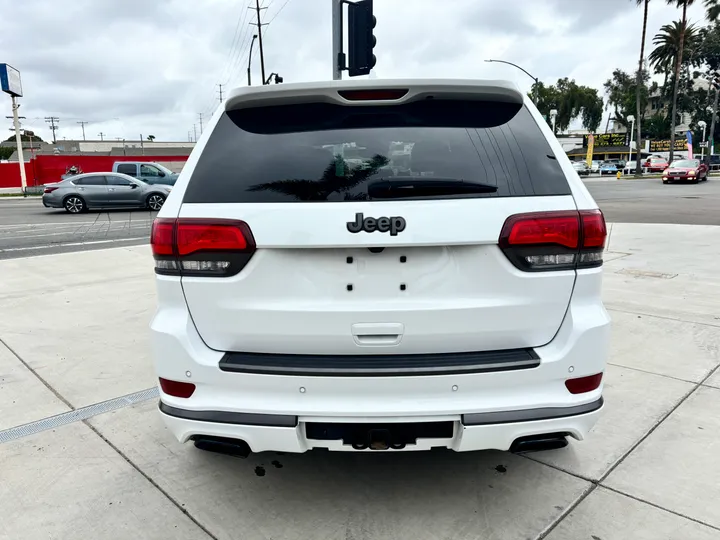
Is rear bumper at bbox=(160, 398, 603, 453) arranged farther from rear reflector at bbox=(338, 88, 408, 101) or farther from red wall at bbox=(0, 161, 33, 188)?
red wall at bbox=(0, 161, 33, 188)

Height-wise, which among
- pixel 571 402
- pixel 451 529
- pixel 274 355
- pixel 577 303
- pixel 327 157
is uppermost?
pixel 327 157

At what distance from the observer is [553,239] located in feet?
7.09

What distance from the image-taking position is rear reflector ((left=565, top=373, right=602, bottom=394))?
7.29 feet

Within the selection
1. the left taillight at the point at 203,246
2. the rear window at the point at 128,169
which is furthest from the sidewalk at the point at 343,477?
the rear window at the point at 128,169

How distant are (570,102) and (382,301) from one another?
96.8 meters

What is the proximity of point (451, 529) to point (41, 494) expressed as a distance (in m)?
2.07

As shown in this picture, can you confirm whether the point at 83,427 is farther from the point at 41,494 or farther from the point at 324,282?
the point at 324,282

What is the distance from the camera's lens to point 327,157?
2264mm

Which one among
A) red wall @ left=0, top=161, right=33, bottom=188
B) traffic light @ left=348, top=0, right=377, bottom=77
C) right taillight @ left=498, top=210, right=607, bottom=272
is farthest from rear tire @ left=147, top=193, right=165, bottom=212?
red wall @ left=0, top=161, right=33, bottom=188

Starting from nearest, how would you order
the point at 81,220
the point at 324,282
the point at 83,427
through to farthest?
the point at 324,282
the point at 83,427
the point at 81,220

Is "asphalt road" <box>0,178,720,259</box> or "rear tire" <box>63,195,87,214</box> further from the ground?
"rear tire" <box>63,195,87,214</box>

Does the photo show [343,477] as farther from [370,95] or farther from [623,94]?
[623,94]

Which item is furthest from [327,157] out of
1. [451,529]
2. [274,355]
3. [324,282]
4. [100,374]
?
[100,374]

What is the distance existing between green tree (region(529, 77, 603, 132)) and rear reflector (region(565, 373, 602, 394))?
299ft
